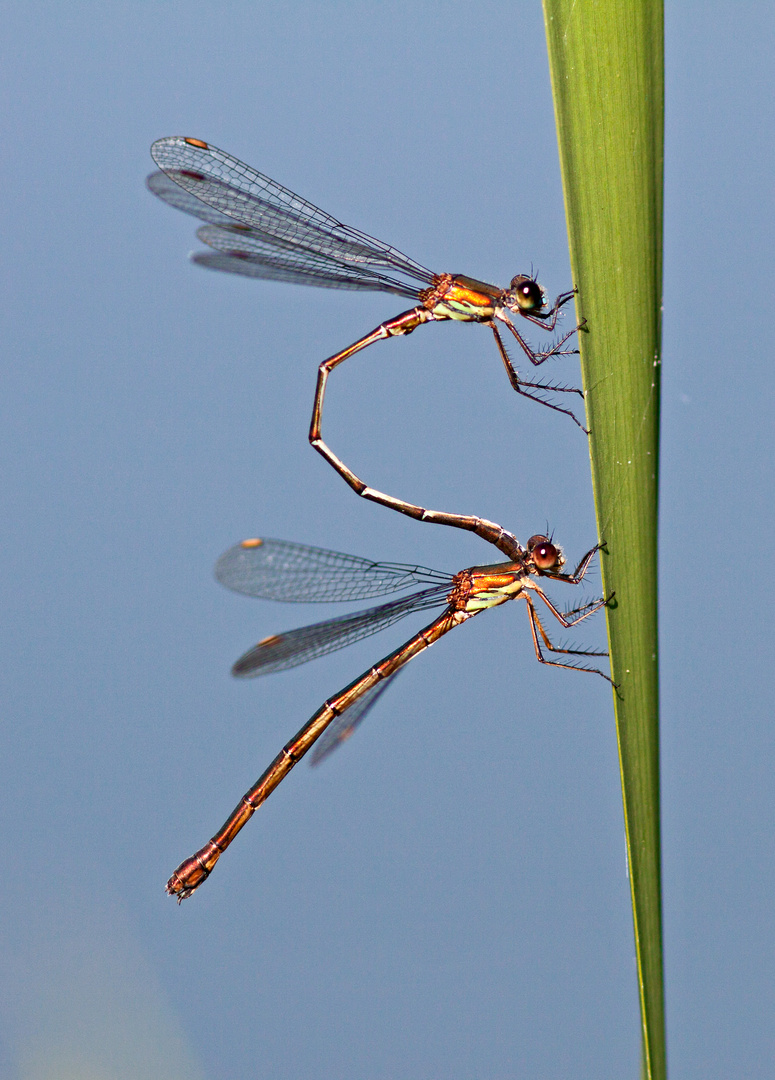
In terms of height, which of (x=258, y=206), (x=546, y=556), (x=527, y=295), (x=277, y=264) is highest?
(x=258, y=206)

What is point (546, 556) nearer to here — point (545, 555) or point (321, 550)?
point (545, 555)

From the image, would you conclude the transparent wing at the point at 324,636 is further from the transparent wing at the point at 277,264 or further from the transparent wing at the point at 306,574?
the transparent wing at the point at 277,264

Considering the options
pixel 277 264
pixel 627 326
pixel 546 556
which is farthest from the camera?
pixel 277 264

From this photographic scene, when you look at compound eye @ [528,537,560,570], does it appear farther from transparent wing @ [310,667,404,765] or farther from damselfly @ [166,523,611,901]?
transparent wing @ [310,667,404,765]

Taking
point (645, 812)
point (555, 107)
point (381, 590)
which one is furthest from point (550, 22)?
point (381, 590)

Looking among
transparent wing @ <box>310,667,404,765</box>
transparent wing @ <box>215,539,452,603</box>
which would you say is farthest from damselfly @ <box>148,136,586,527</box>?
transparent wing @ <box>310,667,404,765</box>

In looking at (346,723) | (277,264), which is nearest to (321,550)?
(346,723)
